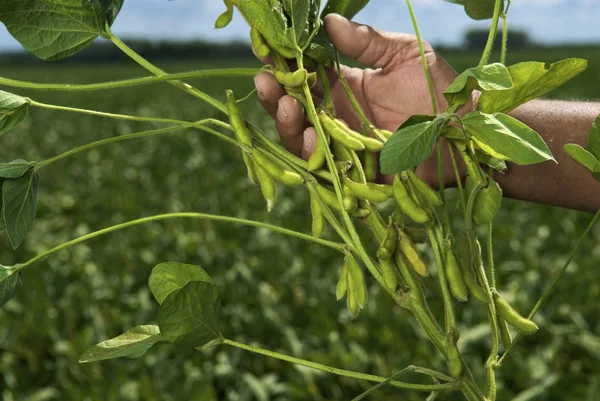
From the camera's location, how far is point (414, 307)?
715 millimetres

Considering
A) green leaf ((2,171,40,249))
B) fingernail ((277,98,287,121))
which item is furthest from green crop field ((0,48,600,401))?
green leaf ((2,171,40,249))

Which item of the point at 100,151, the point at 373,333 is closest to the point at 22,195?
the point at 373,333

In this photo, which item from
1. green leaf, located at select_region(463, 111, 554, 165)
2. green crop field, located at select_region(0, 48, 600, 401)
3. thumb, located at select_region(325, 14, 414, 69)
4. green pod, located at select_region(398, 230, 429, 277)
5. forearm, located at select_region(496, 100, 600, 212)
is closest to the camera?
green leaf, located at select_region(463, 111, 554, 165)

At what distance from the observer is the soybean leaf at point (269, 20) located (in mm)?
702

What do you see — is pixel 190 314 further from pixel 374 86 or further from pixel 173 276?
pixel 374 86

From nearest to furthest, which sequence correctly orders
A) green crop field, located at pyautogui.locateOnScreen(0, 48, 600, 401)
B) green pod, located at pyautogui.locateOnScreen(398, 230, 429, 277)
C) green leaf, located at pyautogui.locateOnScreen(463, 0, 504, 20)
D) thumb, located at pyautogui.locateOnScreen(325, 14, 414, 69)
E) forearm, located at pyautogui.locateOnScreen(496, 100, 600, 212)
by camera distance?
green pod, located at pyautogui.locateOnScreen(398, 230, 429, 277)
green leaf, located at pyautogui.locateOnScreen(463, 0, 504, 20)
thumb, located at pyautogui.locateOnScreen(325, 14, 414, 69)
forearm, located at pyautogui.locateOnScreen(496, 100, 600, 212)
green crop field, located at pyautogui.locateOnScreen(0, 48, 600, 401)

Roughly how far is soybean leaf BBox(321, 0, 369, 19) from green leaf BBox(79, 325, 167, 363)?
495mm

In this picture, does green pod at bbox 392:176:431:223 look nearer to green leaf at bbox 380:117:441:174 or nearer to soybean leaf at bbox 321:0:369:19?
green leaf at bbox 380:117:441:174

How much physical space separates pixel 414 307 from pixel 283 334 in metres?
2.81

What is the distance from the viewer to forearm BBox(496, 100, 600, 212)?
51.2 inches

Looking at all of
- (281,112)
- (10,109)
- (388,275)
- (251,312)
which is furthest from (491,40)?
(251,312)

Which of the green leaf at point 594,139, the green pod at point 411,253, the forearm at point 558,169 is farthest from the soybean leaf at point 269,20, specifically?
the forearm at point 558,169

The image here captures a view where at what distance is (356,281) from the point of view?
758 mm

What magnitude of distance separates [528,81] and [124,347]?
51 centimetres
